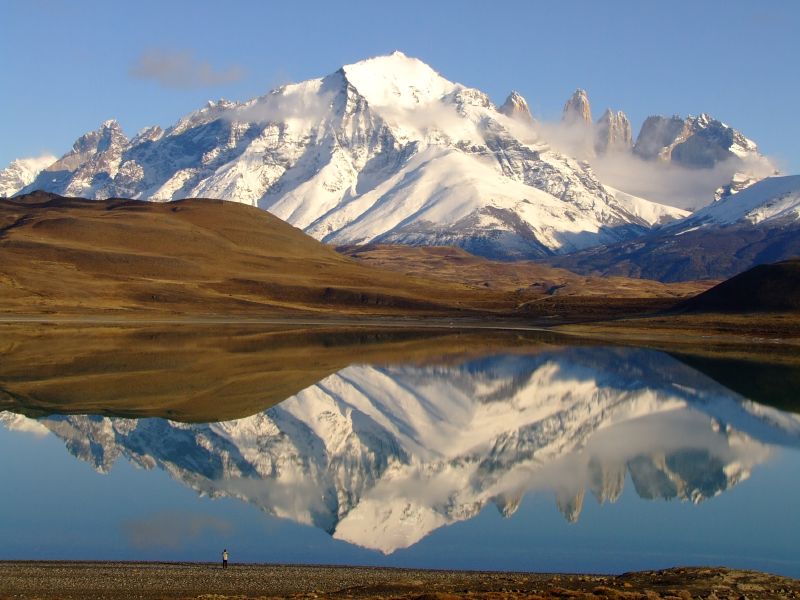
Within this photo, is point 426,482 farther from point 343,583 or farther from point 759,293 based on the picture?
point 759,293

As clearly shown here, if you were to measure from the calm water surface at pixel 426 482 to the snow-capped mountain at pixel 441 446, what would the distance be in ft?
0.70

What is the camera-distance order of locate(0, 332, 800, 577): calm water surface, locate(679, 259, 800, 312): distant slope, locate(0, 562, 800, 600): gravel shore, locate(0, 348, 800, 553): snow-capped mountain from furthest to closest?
1. locate(679, 259, 800, 312): distant slope
2. locate(0, 348, 800, 553): snow-capped mountain
3. locate(0, 332, 800, 577): calm water surface
4. locate(0, 562, 800, 600): gravel shore

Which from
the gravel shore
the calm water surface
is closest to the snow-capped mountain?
the calm water surface

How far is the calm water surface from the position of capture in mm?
42750

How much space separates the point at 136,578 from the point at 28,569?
12.7 feet

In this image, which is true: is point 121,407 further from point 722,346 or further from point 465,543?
point 722,346

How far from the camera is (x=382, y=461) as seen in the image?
64812 millimetres

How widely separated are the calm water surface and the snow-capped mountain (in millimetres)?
215

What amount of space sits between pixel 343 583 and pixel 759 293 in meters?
160

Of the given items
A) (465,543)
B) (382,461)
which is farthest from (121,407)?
(465,543)

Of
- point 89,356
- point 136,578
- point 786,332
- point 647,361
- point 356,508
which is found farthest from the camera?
point 786,332

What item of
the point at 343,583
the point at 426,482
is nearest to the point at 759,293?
the point at 426,482

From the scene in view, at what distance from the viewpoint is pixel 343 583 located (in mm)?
35969

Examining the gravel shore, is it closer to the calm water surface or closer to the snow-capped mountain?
the calm water surface
